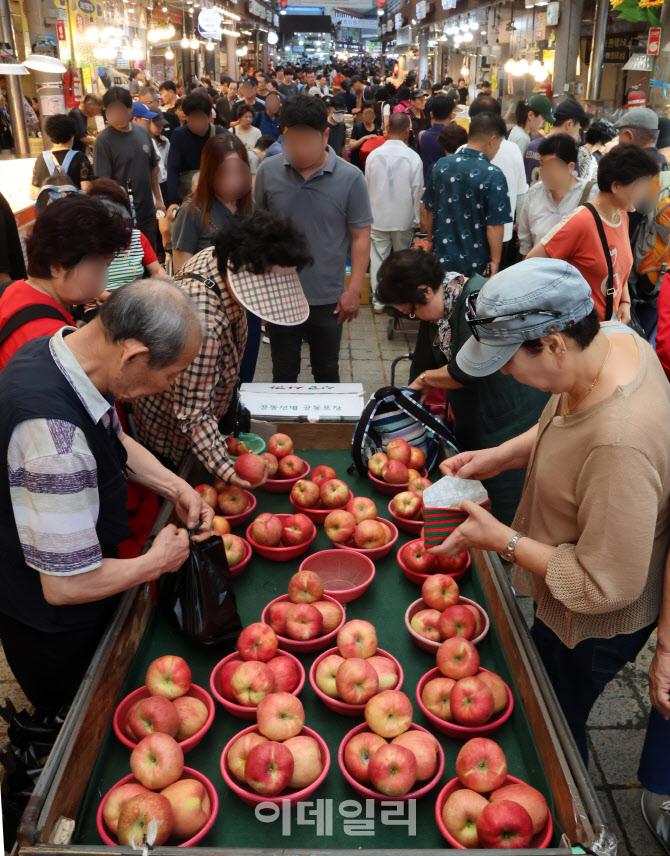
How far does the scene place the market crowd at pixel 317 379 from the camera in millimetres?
1699

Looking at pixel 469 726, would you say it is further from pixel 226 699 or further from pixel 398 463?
pixel 398 463

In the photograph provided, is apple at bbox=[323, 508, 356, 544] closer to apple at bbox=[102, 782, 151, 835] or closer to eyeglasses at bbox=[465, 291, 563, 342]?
eyeglasses at bbox=[465, 291, 563, 342]

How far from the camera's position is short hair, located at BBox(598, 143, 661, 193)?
3.59 m

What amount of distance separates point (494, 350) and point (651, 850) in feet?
6.73

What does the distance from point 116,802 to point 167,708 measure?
0.24 metres

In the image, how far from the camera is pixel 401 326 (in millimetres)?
7887

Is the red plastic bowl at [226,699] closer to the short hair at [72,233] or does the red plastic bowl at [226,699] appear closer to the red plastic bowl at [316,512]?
the red plastic bowl at [316,512]

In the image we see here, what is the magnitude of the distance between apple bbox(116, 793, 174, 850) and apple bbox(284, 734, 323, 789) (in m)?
0.31

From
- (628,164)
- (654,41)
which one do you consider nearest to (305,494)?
(628,164)

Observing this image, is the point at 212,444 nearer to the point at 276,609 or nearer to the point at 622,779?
the point at 276,609

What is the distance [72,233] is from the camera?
8.34 feet

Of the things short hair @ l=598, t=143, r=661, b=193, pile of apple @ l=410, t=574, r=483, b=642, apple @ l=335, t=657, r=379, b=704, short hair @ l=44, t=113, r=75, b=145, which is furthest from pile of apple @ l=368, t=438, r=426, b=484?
short hair @ l=44, t=113, r=75, b=145

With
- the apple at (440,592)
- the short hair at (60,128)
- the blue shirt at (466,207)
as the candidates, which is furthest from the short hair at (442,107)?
the apple at (440,592)

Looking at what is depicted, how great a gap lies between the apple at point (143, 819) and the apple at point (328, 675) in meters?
0.55
